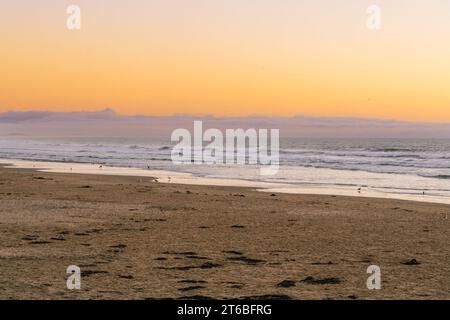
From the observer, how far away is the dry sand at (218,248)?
28.4ft

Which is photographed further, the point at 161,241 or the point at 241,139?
the point at 241,139

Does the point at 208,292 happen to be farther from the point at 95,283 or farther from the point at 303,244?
the point at 303,244

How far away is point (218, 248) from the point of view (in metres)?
11.9

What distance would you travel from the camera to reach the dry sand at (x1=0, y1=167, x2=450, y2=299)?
8648 millimetres

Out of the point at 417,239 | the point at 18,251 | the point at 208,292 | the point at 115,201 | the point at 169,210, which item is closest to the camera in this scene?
the point at 208,292

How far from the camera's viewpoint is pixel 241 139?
16525 cm

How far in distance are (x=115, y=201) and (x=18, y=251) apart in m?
9.40
